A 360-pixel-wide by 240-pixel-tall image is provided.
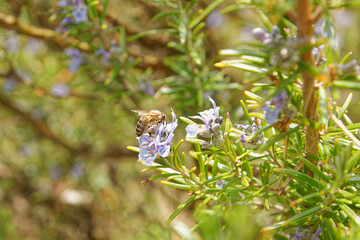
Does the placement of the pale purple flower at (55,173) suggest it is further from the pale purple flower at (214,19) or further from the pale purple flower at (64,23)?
the pale purple flower at (214,19)

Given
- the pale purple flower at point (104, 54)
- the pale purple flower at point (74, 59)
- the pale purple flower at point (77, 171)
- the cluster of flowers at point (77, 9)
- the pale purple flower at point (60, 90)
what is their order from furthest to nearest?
the pale purple flower at point (77, 171), the pale purple flower at point (60, 90), the pale purple flower at point (74, 59), the pale purple flower at point (104, 54), the cluster of flowers at point (77, 9)

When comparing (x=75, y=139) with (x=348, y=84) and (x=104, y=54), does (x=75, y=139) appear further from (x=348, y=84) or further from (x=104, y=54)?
(x=348, y=84)

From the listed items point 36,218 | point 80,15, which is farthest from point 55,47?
point 36,218

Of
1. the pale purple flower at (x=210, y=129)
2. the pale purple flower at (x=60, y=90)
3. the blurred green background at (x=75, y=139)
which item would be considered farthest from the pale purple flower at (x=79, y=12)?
the pale purple flower at (x=210, y=129)

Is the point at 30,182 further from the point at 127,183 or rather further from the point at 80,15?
the point at 80,15

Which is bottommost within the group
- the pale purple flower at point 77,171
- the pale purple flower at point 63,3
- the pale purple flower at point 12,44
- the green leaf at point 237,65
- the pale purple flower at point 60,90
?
the pale purple flower at point 77,171

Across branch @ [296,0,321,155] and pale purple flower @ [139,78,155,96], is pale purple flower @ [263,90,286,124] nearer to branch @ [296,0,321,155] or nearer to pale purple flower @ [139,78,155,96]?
branch @ [296,0,321,155]
